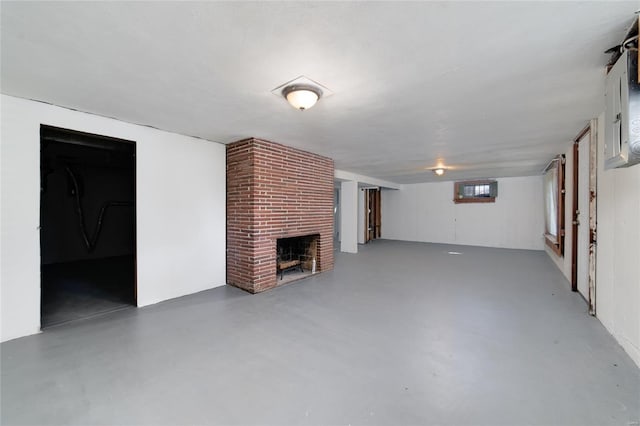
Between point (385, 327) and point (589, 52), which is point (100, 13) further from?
point (385, 327)

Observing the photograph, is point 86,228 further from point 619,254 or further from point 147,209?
point 619,254

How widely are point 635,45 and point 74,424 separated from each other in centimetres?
420

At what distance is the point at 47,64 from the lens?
1.95 metres

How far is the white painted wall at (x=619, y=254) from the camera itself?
2.21 metres

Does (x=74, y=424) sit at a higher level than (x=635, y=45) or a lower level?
lower

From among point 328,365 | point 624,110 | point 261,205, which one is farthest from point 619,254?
point 261,205

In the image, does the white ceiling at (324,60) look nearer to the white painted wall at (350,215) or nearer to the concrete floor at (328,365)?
the concrete floor at (328,365)

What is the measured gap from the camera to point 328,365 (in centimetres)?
209

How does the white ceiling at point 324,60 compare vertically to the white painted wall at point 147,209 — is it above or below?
above

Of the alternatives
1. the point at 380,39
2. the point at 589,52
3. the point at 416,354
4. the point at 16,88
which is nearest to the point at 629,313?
the point at 416,354

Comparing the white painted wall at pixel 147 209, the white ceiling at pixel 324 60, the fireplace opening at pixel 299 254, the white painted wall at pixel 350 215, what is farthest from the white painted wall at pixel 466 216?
the white painted wall at pixel 147 209

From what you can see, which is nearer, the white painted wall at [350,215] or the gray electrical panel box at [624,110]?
the gray electrical panel box at [624,110]

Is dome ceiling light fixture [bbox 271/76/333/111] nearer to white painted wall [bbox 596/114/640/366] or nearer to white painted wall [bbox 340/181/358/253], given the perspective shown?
white painted wall [bbox 596/114/640/366]

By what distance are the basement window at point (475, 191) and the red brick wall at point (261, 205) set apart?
682 cm
